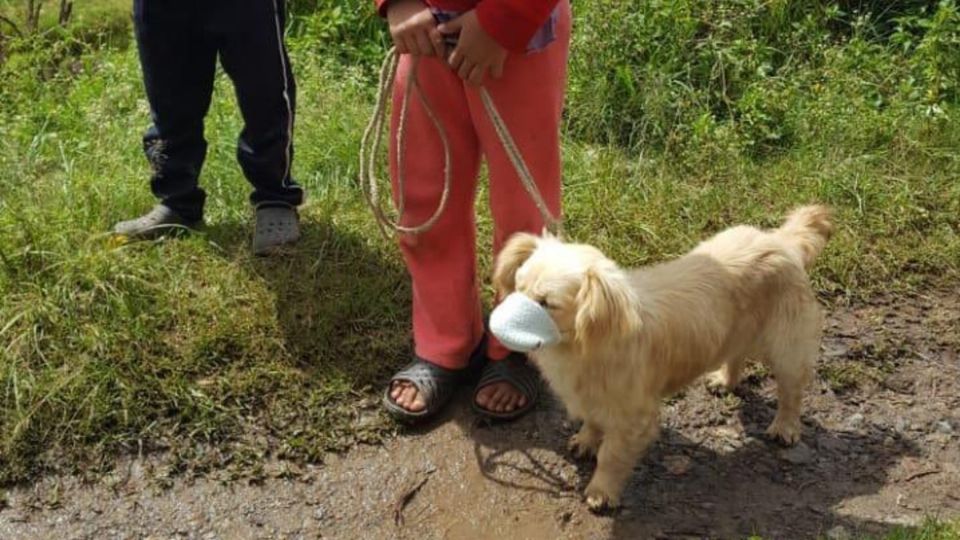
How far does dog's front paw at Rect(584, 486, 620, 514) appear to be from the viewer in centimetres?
286

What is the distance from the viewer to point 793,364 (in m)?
3.03

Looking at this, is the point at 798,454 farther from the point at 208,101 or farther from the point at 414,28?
the point at 208,101

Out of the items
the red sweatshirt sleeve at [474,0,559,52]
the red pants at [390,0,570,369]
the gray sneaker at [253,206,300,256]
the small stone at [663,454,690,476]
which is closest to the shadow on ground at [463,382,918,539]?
the small stone at [663,454,690,476]

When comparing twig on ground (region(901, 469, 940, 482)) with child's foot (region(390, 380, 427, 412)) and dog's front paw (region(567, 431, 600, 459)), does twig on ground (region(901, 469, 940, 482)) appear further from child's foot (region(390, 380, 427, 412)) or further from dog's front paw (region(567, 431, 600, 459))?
child's foot (region(390, 380, 427, 412))

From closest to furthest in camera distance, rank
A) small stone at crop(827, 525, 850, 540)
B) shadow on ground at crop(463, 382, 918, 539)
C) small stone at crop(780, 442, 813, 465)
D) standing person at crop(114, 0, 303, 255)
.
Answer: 1. small stone at crop(827, 525, 850, 540)
2. shadow on ground at crop(463, 382, 918, 539)
3. small stone at crop(780, 442, 813, 465)
4. standing person at crop(114, 0, 303, 255)

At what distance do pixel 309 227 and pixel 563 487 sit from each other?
5.53 feet

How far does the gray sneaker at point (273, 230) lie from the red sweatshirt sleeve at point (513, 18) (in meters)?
1.63

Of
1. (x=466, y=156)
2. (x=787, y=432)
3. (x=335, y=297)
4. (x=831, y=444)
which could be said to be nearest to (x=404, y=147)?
(x=466, y=156)

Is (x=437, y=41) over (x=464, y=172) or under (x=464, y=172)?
over

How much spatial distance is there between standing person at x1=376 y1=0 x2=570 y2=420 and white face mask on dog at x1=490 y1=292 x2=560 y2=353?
0.58m

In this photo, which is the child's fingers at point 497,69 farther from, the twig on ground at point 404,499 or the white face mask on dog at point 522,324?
the twig on ground at point 404,499

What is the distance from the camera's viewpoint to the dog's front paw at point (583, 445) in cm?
306

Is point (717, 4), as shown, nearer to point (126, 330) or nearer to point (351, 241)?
point (351, 241)

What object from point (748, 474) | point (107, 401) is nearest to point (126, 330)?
point (107, 401)
